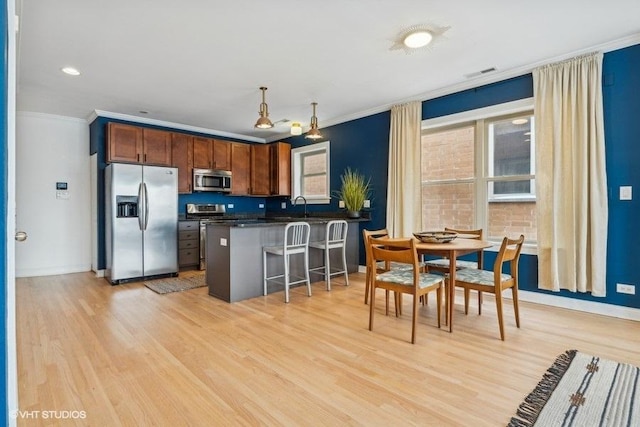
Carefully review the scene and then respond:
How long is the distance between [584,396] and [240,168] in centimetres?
595

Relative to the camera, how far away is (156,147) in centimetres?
538

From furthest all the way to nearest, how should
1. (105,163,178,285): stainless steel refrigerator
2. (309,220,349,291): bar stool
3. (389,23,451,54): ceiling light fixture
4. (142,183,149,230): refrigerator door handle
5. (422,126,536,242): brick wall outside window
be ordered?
(142,183,149,230): refrigerator door handle → (105,163,178,285): stainless steel refrigerator → (309,220,349,291): bar stool → (422,126,536,242): brick wall outside window → (389,23,451,54): ceiling light fixture

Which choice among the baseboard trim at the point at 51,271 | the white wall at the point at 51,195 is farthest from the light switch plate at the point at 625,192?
the baseboard trim at the point at 51,271

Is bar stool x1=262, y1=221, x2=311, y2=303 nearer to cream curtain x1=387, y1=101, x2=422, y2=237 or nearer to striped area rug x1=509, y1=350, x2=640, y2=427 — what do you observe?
cream curtain x1=387, y1=101, x2=422, y2=237

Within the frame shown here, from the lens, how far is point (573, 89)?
3.26m

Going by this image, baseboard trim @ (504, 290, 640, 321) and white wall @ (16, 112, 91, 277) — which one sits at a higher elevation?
white wall @ (16, 112, 91, 277)

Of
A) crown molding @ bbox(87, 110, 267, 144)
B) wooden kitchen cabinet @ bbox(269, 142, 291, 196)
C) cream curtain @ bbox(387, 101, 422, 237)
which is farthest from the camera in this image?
wooden kitchen cabinet @ bbox(269, 142, 291, 196)

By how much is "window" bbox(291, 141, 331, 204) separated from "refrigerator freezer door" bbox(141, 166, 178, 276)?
2328 mm

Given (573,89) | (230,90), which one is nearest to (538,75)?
(573,89)

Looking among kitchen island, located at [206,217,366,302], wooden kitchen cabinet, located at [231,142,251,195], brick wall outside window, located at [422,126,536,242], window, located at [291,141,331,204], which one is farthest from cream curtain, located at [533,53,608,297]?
wooden kitchen cabinet, located at [231,142,251,195]

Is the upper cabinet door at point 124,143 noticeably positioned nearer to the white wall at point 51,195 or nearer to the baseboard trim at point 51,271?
the white wall at point 51,195

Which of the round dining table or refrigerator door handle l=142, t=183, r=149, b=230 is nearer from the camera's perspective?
the round dining table

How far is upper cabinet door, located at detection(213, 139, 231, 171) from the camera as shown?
6.18 m

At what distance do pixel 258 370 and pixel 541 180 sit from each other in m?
3.37
